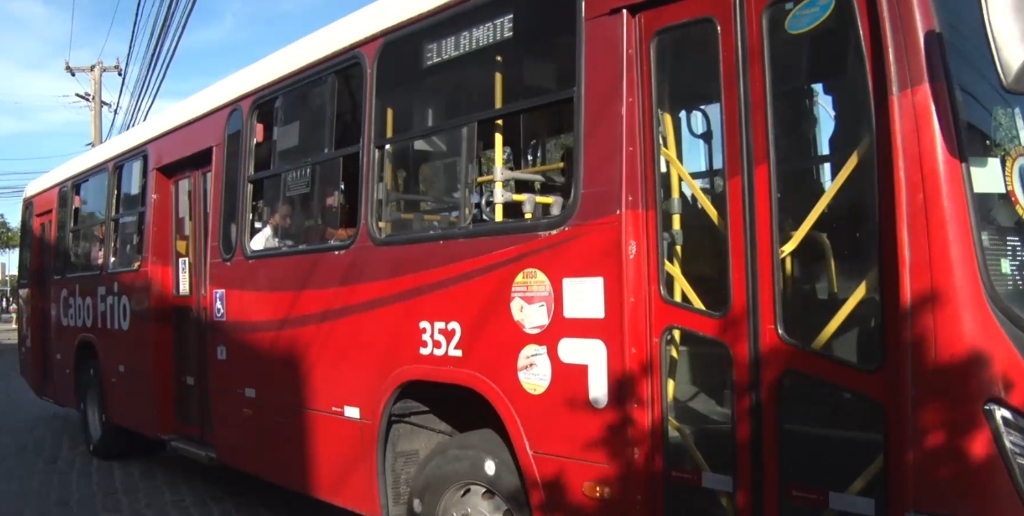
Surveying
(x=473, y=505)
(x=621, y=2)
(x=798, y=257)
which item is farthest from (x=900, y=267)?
(x=473, y=505)

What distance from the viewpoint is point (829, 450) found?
279cm

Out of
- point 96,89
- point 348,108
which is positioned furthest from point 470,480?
point 96,89

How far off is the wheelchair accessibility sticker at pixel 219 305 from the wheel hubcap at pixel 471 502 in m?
2.58

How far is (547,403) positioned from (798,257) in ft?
3.86

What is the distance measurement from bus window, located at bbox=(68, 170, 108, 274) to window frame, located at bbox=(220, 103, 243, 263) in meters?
2.99

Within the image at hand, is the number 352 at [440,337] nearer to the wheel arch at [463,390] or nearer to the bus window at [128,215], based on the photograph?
the wheel arch at [463,390]

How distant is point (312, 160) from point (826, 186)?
3.18 meters

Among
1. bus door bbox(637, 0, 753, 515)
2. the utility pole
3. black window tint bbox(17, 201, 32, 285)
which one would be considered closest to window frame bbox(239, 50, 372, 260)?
bus door bbox(637, 0, 753, 515)

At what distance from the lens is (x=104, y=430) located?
8.55 m

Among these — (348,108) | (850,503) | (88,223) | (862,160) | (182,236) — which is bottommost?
(850,503)

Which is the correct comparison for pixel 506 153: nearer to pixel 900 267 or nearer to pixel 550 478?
pixel 550 478

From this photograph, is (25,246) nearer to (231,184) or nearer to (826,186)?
(231,184)

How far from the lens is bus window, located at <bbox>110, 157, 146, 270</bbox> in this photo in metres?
7.59

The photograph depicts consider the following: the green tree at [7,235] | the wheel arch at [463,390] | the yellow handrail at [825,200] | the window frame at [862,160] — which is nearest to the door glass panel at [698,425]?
the window frame at [862,160]
